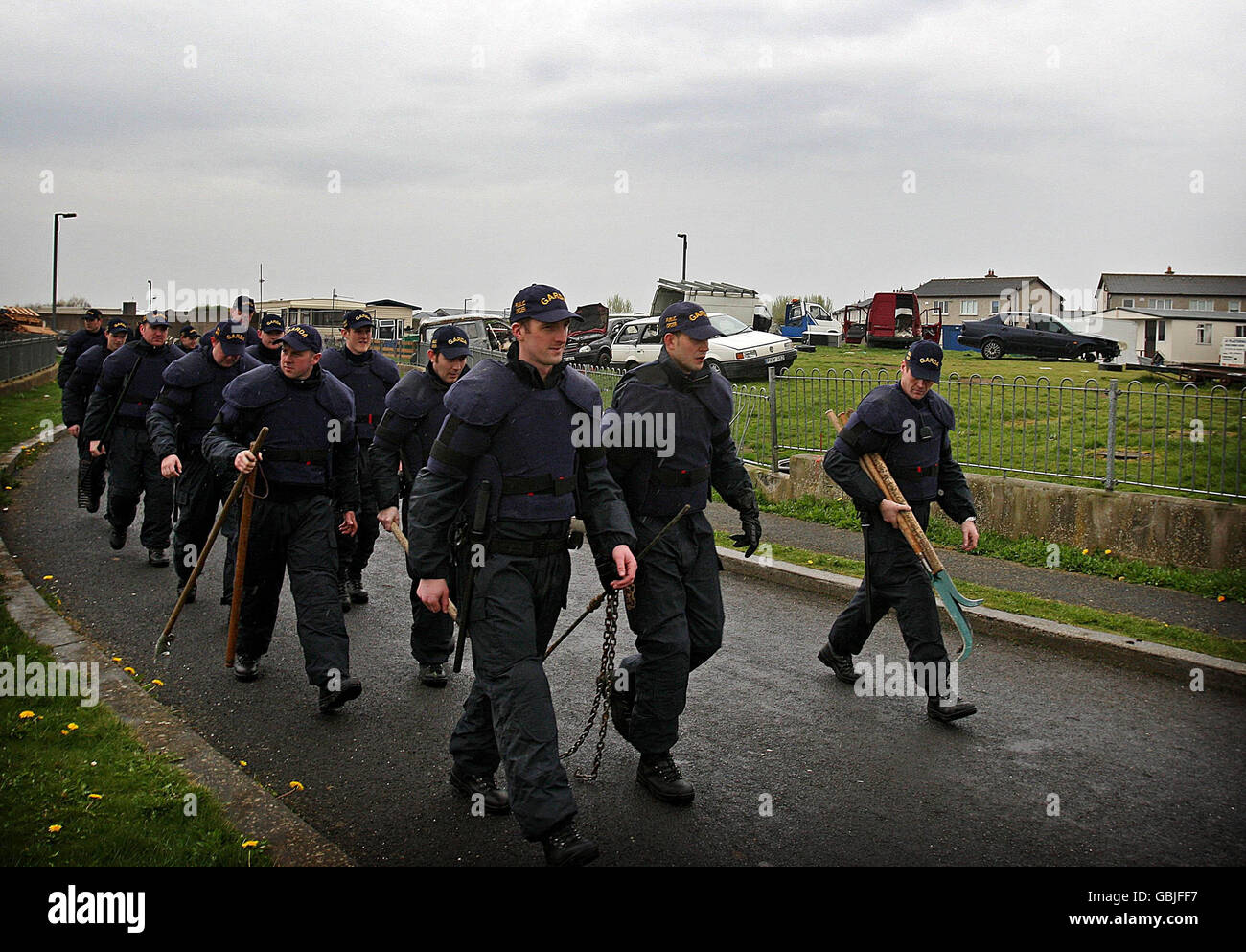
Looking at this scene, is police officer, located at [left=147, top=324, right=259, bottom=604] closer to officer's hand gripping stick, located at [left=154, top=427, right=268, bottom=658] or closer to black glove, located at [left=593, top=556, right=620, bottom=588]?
officer's hand gripping stick, located at [left=154, top=427, right=268, bottom=658]

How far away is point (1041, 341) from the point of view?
1107 inches

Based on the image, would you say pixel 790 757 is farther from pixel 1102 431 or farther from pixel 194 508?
pixel 1102 431

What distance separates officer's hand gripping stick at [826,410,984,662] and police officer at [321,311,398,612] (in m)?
3.82

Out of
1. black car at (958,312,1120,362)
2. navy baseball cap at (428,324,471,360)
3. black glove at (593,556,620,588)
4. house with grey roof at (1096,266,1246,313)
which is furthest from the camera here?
house with grey roof at (1096,266,1246,313)

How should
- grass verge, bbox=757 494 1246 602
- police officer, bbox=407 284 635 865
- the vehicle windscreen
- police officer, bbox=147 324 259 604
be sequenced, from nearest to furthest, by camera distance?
1. police officer, bbox=407 284 635 865
2. grass verge, bbox=757 494 1246 602
3. police officer, bbox=147 324 259 604
4. the vehicle windscreen

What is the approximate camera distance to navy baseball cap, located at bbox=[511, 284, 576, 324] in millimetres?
4422

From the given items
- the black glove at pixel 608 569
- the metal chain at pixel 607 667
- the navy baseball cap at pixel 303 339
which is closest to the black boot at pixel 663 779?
the metal chain at pixel 607 667

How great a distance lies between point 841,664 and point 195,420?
5512 millimetres

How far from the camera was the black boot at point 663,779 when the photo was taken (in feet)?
15.6

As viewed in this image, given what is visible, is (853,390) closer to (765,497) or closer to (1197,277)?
(765,497)

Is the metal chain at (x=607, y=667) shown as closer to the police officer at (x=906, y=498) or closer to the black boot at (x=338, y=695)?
the black boot at (x=338, y=695)

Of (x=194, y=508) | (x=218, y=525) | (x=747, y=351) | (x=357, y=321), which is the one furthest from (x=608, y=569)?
(x=747, y=351)

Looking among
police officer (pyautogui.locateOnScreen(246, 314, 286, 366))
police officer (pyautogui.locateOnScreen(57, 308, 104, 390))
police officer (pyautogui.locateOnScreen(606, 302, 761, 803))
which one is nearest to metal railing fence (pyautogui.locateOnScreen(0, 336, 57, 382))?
police officer (pyautogui.locateOnScreen(57, 308, 104, 390))

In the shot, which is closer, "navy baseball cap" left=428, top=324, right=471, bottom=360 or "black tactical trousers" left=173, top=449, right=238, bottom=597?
"navy baseball cap" left=428, top=324, right=471, bottom=360
